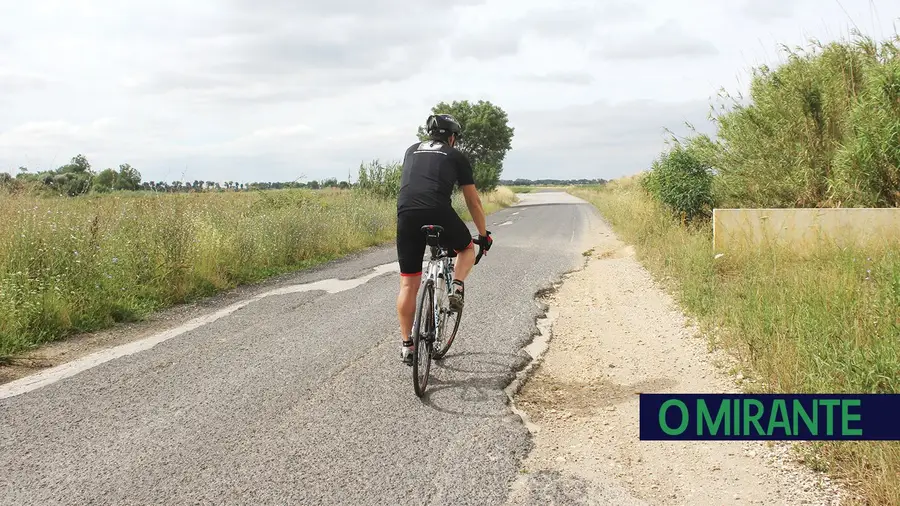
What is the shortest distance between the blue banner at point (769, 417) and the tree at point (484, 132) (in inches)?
1762

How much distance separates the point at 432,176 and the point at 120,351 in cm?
370

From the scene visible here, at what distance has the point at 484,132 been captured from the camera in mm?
49906

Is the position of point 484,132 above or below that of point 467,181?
above

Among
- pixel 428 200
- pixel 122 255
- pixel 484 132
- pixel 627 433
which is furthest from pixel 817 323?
pixel 484 132

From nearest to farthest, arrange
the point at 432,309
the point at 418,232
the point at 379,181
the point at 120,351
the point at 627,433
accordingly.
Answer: the point at 627,433 < the point at 418,232 < the point at 432,309 < the point at 120,351 < the point at 379,181

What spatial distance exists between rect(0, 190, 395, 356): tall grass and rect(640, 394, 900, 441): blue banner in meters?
5.76

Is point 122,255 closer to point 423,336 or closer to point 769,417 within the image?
point 423,336

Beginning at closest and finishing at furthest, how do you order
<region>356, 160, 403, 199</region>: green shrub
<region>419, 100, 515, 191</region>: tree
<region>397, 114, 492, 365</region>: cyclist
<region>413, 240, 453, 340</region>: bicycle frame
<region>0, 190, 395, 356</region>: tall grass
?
<region>397, 114, 492, 365</region>: cyclist
<region>413, 240, 453, 340</region>: bicycle frame
<region>0, 190, 395, 356</region>: tall grass
<region>356, 160, 403, 199</region>: green shrub
<region>419, 100, 515, 191</region>: tree

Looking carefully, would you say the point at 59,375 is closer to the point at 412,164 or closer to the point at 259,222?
the point at 412,164

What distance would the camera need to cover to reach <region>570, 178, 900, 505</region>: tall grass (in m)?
3.11

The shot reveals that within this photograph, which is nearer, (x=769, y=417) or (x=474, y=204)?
(x=769, y=417)

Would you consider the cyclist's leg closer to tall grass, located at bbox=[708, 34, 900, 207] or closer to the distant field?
the distant field

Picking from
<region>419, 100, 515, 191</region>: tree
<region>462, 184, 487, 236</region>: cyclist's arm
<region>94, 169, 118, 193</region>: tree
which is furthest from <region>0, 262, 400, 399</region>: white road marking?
<region>419, 100, 515, 191</region>: tree

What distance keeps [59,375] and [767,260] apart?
8.23 m
